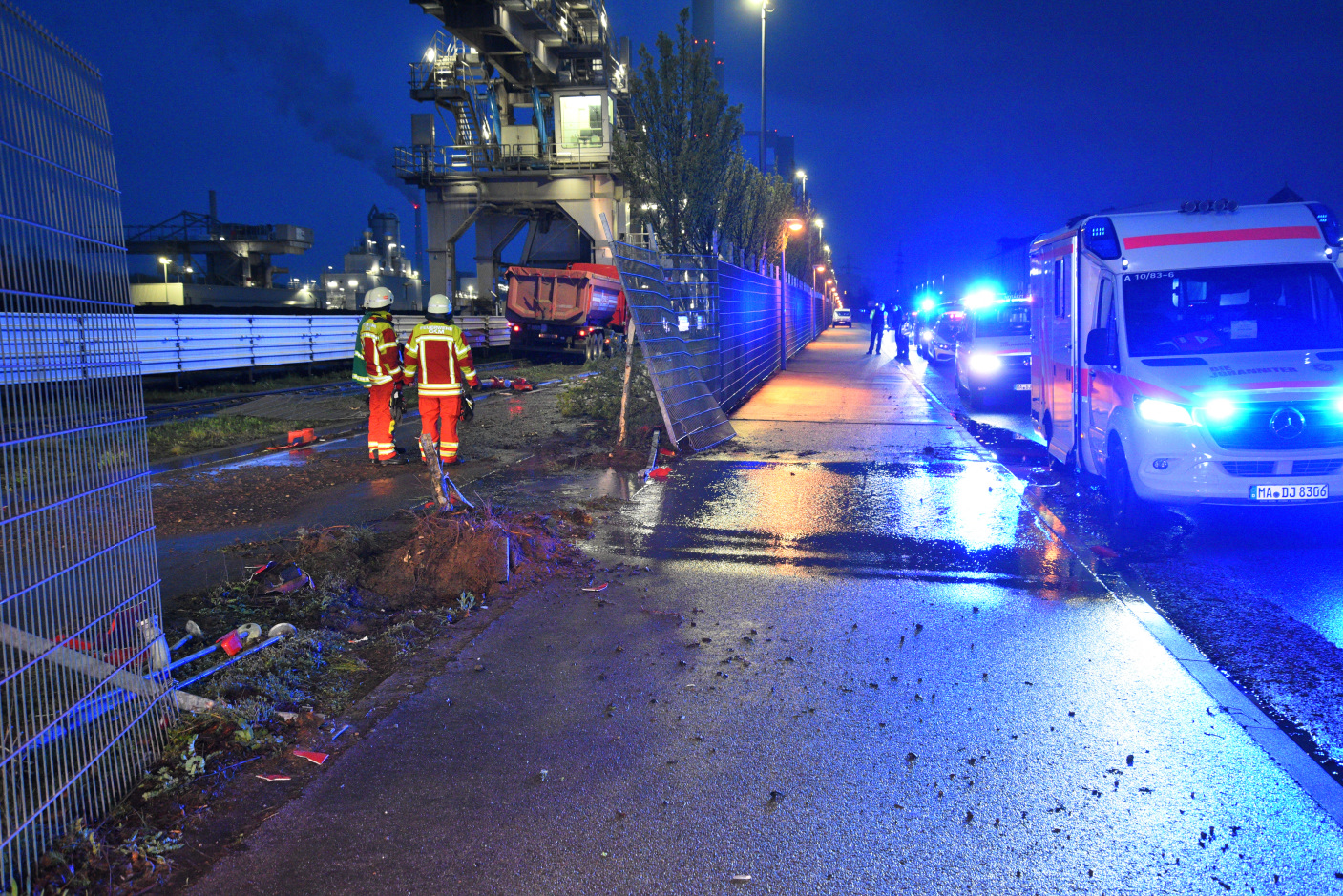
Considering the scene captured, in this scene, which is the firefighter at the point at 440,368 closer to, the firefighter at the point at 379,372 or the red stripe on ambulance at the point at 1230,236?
the firefighter at the point at 379,372

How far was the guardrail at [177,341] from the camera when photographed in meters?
3.02

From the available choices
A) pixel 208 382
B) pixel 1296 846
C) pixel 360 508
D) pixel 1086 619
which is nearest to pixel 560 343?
pixel 208 382

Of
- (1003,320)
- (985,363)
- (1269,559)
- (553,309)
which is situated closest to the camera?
(1269,559)

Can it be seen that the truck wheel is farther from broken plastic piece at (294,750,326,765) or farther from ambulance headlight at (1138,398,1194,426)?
broken plastic piece at (294,750,326,765)

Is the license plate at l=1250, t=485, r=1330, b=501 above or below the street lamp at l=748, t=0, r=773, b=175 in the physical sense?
below

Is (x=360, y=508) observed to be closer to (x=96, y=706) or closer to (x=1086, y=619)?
(x=96, y=706)

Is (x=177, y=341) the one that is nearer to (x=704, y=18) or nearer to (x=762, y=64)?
(x=762, y=64)

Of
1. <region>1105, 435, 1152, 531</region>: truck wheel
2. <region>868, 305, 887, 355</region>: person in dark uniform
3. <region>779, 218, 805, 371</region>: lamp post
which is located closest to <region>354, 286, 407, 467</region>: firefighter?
<region>1105, 435, 1152, 531</region>: truck wheel

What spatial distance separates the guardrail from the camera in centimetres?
302

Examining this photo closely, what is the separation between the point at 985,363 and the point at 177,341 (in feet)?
55.0

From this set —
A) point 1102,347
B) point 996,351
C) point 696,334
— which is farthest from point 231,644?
point 996,351

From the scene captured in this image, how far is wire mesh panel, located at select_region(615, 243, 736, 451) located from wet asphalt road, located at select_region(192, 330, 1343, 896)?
5000mm

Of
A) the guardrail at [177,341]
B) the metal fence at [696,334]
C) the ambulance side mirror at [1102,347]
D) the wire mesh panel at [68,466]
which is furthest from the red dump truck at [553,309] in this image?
the wire mesh panel at [68,466]

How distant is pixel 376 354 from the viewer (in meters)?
10.8
